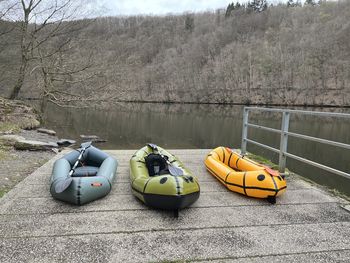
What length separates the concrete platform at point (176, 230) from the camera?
237cm

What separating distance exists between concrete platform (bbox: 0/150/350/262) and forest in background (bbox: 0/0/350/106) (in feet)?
39.3

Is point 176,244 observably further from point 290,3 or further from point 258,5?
point 290,3

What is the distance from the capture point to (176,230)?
9.10 ft

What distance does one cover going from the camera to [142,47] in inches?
3125

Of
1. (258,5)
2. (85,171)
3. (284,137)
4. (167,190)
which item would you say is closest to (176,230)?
(167,190)

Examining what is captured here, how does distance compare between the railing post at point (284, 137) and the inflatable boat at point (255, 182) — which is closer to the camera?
the inflatable boat at point (255, 182)

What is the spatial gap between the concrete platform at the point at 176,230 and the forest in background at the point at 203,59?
472 inches

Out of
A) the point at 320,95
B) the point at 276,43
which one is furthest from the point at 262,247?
the point at 276,43

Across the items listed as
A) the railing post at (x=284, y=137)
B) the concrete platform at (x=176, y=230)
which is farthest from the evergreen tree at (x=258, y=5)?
the concrete platform at (x=176, y=230)

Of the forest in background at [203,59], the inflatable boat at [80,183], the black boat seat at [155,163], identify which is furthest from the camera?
the forest in background at [203,59]

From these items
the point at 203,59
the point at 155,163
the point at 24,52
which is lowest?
the point at 155,163

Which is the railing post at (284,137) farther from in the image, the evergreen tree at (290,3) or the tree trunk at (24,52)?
the evergreen tree at (290,3)

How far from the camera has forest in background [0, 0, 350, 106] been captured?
48.2ft

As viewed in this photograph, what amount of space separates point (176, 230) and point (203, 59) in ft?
230
